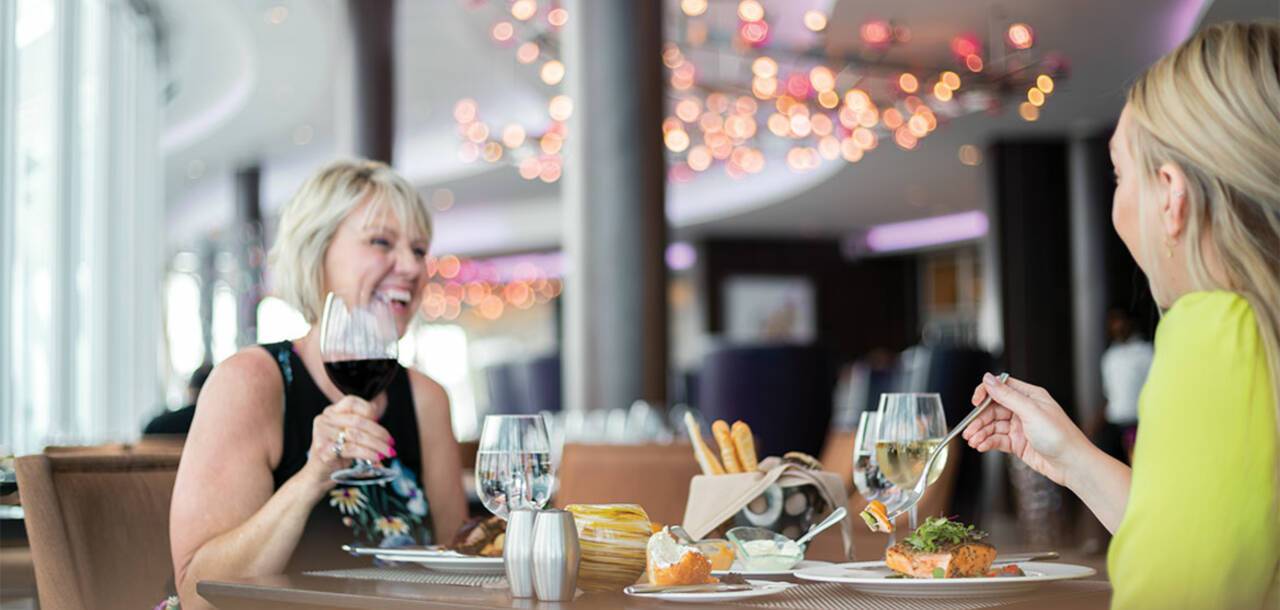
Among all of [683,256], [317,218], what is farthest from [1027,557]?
[683,256]

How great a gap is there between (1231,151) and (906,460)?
22.1 inches

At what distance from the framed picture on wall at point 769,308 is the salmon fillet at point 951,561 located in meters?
15.6

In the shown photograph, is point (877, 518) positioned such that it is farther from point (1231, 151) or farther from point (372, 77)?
point (372, 77)

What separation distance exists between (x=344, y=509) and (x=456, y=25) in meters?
7.67

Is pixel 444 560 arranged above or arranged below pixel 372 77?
below

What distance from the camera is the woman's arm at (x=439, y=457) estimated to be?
221 centimetres

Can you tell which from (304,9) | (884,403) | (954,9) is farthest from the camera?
(304,9)

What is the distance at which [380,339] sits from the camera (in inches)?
65.2

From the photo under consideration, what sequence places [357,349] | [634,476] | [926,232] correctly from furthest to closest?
[926,232] < [634,476] < [357,349]

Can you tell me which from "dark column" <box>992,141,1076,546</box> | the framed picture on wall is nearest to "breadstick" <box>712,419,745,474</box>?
"dark column" <box>992,141,1076,546</box>

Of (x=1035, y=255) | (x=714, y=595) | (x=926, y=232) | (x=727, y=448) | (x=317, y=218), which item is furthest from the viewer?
(x=926, y=232)

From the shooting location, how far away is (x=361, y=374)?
1651mm

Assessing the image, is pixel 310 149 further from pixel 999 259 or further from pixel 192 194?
pixel 999 259

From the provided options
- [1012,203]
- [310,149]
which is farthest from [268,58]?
[1012,203]
